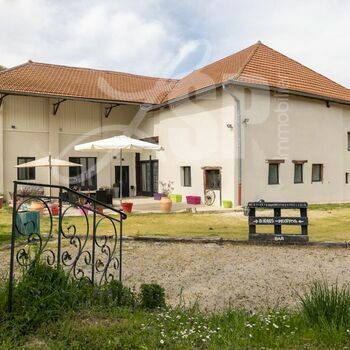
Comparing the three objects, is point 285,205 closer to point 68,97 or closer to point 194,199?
point 194,199

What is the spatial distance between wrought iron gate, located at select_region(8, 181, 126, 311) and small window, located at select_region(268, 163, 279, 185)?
28.4 feet

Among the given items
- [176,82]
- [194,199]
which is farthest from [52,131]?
[176,82]

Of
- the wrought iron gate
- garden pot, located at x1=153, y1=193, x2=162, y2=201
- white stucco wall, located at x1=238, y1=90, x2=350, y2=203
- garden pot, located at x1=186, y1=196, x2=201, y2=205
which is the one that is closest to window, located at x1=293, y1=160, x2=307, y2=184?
white stucco wall, located at x1=238, y1=90, x2=350, y2=203

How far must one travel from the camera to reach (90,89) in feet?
71.5

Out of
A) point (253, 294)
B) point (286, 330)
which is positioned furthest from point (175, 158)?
point (286, 330)

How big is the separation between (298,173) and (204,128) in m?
4.93

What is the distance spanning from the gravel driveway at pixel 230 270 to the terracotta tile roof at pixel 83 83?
1386 centimetres

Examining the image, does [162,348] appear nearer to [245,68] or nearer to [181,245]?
[181,245]

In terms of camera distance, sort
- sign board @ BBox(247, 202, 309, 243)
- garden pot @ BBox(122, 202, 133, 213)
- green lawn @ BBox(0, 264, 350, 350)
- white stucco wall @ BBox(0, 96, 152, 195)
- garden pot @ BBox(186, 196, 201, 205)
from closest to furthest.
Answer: green lawn @ BBox(0, 264, 350, 350)
sign board @ BBox(247, 202, 309, 243)
garden pot @ BBox(122, 202, 133, 213)
garden pot @ BBox(186, 196, 201, 205)
white stucco wall @ BBox(0, 96, 152, 195)

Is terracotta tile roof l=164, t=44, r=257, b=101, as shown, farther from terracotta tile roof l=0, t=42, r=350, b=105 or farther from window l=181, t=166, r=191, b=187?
window l=181, t=166, r=191, b=187

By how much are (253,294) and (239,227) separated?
19.2 feet

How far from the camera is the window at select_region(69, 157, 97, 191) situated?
21141 millimetres

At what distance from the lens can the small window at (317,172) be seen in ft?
61.9

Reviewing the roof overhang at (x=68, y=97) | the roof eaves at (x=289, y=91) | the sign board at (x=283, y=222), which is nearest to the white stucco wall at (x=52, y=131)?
the roof overhang at (x=68, y=97)
